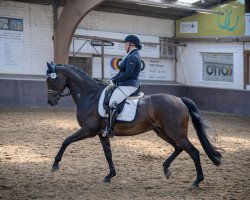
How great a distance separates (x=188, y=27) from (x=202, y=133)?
48.9 ft

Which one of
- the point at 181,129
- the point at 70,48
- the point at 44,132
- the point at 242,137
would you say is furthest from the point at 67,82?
the point at 70,48

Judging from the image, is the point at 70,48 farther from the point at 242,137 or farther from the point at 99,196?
the point at 99,196

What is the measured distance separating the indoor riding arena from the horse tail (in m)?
0.02

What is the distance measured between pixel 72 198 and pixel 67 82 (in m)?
2.17

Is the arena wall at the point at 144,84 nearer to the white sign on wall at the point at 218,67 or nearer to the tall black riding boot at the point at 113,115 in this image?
the white sign on wall at the point at 218,67

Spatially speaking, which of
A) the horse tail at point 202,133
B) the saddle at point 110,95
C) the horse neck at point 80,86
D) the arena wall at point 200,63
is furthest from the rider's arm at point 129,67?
the arena wall at point 200,63

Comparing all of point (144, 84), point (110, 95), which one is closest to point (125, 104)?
point (110, 95)

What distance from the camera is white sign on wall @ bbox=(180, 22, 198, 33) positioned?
68.5 feet

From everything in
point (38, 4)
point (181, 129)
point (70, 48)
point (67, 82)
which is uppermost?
point (38, 4)

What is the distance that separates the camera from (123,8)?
1917 centimetres

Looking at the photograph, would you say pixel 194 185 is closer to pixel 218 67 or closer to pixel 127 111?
pixel 127 111

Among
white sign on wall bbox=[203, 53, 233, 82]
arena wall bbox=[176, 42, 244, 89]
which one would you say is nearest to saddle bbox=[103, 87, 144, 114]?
arena wall bbox=[176, 42, 244, 89]

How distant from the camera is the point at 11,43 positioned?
1633cm

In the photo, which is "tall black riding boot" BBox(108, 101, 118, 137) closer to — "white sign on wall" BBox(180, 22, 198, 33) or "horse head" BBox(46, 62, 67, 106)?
"horse head" BBox(46, 62, 67, 106)
